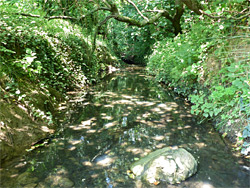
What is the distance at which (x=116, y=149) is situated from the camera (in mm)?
3016

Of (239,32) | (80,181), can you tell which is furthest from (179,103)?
(80,181)

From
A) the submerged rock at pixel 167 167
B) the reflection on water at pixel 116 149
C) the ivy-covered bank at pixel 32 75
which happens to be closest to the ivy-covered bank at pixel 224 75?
the reflection on water at pixel 116 149

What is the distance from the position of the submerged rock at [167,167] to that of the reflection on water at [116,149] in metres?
0.09

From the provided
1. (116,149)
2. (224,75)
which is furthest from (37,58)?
(224,75)

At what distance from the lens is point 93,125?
390 centimetres

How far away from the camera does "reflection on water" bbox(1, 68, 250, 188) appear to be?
7.47ft

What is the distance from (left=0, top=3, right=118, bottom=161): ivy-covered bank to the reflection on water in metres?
0.39

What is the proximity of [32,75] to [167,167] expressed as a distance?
3.64 m

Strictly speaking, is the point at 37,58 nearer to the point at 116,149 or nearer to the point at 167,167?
the point at 116,149

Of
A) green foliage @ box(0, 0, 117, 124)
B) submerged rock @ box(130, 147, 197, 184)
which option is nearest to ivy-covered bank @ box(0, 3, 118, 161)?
green foliage @ box(0, 0, 117, 124)

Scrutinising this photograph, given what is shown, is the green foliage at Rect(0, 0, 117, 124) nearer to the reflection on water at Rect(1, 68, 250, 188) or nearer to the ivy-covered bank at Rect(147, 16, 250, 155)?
the reflection on water at Rect(1, 68, 250, 188)

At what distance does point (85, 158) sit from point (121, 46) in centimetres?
1828

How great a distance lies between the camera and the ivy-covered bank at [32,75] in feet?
9.91

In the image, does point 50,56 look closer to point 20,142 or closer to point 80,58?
point 80,58
